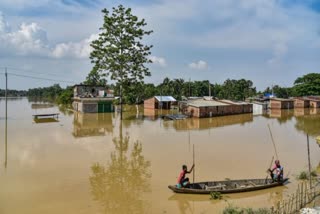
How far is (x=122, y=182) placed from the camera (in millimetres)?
13062

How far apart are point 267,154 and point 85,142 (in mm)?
12659

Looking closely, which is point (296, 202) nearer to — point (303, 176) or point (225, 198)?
point (225, 198)

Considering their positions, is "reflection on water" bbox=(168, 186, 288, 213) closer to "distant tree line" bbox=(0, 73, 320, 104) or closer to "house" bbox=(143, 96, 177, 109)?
"house" bbox=(143, 96, 177, 109)

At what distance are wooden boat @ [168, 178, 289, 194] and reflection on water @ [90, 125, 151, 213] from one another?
5.20ft

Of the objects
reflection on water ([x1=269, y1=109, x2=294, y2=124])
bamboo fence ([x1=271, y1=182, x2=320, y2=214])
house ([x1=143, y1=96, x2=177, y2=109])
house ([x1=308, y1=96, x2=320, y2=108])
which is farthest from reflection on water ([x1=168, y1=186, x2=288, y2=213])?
house ([x1=308, y1=96, x2=320, y2=108])

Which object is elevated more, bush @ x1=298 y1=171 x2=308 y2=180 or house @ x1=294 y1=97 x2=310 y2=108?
house @ x1=294 y1=97 x2=310 y2=108

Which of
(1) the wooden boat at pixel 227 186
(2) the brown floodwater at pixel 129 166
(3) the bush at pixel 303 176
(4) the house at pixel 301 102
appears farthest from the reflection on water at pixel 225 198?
(4) the house at pixel 301 102

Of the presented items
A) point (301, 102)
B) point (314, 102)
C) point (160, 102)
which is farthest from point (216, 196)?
point (314, 102)

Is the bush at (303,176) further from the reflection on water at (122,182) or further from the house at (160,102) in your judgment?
the house at (160,102)

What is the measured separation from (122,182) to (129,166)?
8.61 feet

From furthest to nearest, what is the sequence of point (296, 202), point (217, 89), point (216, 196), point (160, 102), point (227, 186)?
point (217, 89)
point (160, 102)
point (227, 186)
point (216, 196)
point (296, 202)

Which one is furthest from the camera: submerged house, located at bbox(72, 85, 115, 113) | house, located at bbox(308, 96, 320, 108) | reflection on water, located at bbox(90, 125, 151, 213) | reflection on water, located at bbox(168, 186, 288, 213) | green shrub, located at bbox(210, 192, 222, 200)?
house, located at bbox(308, 96, 320, 108)

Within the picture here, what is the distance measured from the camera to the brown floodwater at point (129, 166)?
1056cm

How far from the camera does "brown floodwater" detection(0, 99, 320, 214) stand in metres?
10.6
